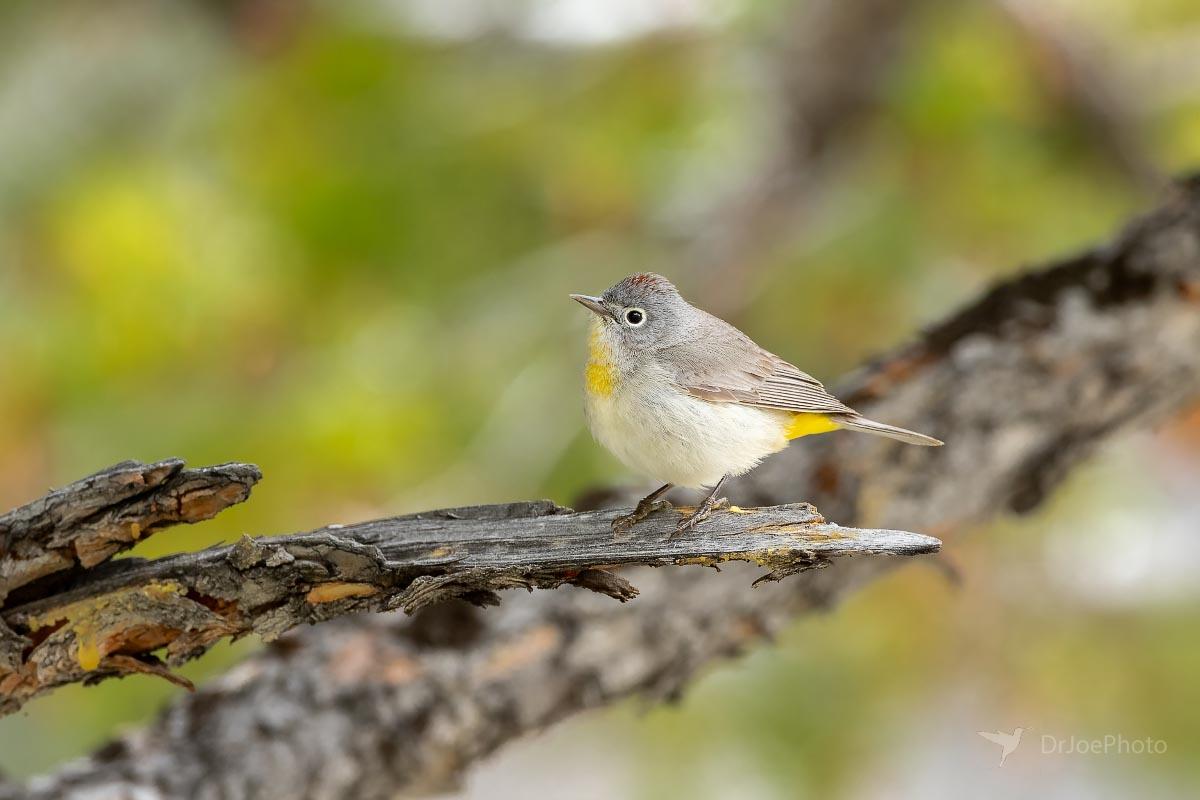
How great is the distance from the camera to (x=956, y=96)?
3742mm

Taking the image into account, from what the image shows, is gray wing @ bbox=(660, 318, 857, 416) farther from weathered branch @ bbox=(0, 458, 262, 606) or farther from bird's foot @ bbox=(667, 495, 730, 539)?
weathered branch @ bbox=(0, 458, 262, 606)

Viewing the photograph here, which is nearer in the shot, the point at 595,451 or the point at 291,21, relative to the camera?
the point at 595,451

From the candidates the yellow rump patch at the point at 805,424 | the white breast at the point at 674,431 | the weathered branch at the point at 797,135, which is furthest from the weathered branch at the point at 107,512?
the weathered branch at the point at 797,135

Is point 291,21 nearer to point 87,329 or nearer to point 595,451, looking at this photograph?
point 87,329

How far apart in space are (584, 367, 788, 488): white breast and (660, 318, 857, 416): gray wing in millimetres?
31

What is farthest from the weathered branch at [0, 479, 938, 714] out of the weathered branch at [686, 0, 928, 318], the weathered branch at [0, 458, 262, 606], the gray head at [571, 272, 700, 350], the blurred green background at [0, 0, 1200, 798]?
the weathered branch at [686, 0, 928, 318]

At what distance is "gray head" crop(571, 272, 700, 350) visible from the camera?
2.34 metres

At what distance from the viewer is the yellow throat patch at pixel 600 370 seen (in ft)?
7.29

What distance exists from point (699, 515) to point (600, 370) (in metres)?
0.43

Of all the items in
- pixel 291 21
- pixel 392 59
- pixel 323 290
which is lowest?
pixel 323 290

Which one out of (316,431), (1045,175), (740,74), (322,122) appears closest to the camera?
(316,431)

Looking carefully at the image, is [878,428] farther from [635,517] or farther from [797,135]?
[797,135]

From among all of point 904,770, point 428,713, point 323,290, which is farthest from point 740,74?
point 428,713

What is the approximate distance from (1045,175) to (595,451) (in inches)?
70.5
